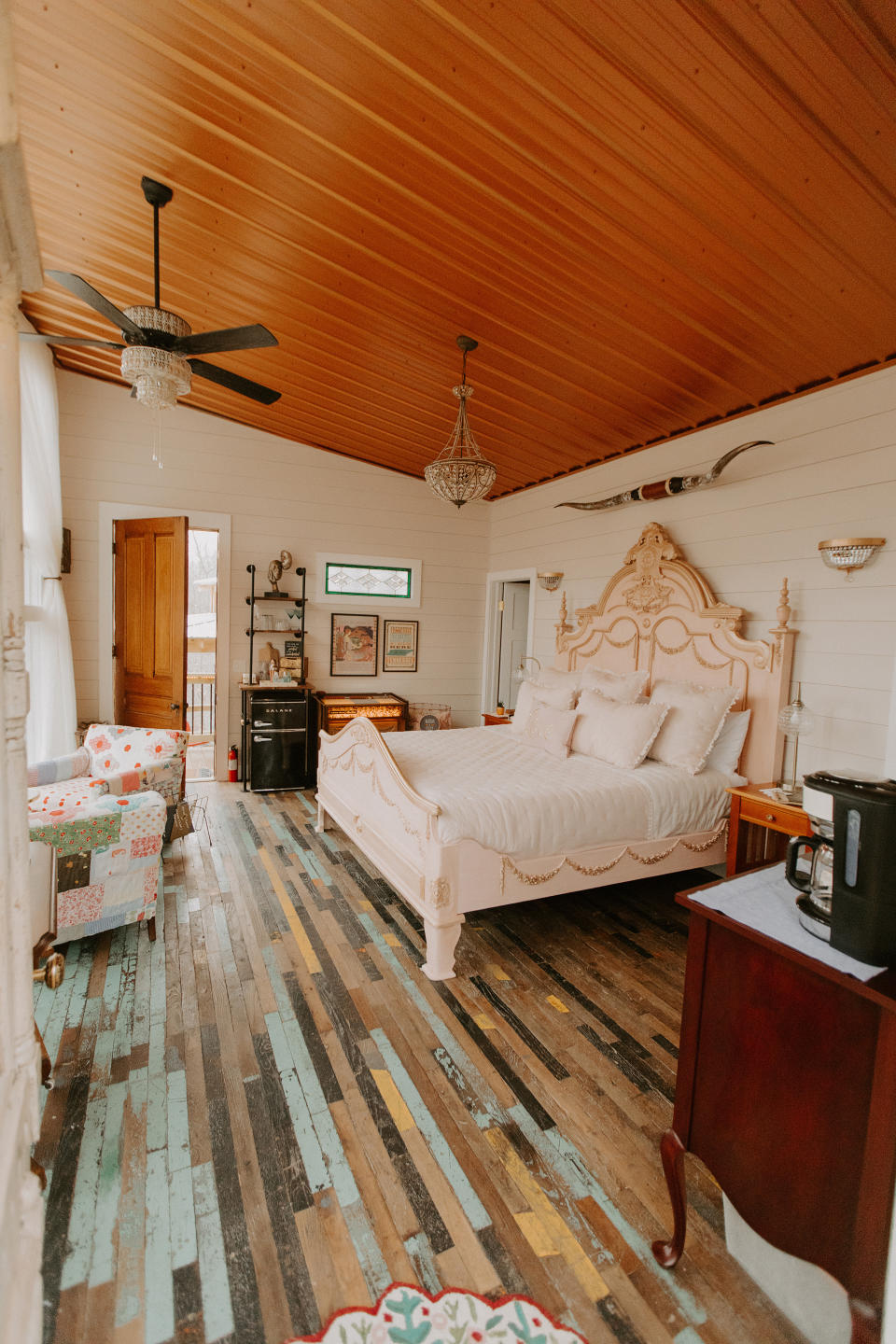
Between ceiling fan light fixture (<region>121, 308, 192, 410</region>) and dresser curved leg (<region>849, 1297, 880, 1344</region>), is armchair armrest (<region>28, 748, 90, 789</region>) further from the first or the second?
dresser curved leg (<region>849, 1297, 880, 1344</region>)

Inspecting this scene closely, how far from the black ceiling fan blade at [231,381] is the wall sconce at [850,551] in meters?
2.82

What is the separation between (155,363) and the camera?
8.26 feet

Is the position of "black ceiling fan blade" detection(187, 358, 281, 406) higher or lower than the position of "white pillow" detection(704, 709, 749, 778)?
higher

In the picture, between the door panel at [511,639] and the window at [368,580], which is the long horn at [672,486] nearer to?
the door panel at [511,639]

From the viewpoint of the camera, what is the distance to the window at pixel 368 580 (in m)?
5.82

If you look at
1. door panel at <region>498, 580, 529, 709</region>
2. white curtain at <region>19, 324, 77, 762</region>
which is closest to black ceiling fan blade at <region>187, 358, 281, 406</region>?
white curtain at <region>19, 324, 77, 762</region>

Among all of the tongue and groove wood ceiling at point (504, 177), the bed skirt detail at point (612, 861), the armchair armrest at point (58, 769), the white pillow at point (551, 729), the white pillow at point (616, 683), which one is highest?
the tongue and groove wood ceiling at point (504, 177)

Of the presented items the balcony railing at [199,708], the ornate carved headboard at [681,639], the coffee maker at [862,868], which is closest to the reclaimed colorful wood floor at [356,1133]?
the coffee maker at [862,868]

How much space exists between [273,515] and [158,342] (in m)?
3.05

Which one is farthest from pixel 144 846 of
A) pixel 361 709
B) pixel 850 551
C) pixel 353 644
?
pixel 850 551

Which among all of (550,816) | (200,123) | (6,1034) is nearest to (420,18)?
(200,123)

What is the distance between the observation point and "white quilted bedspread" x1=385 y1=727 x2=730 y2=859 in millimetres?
2645

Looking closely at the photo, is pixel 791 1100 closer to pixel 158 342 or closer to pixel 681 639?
pixel 681 639

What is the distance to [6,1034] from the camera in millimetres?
748
